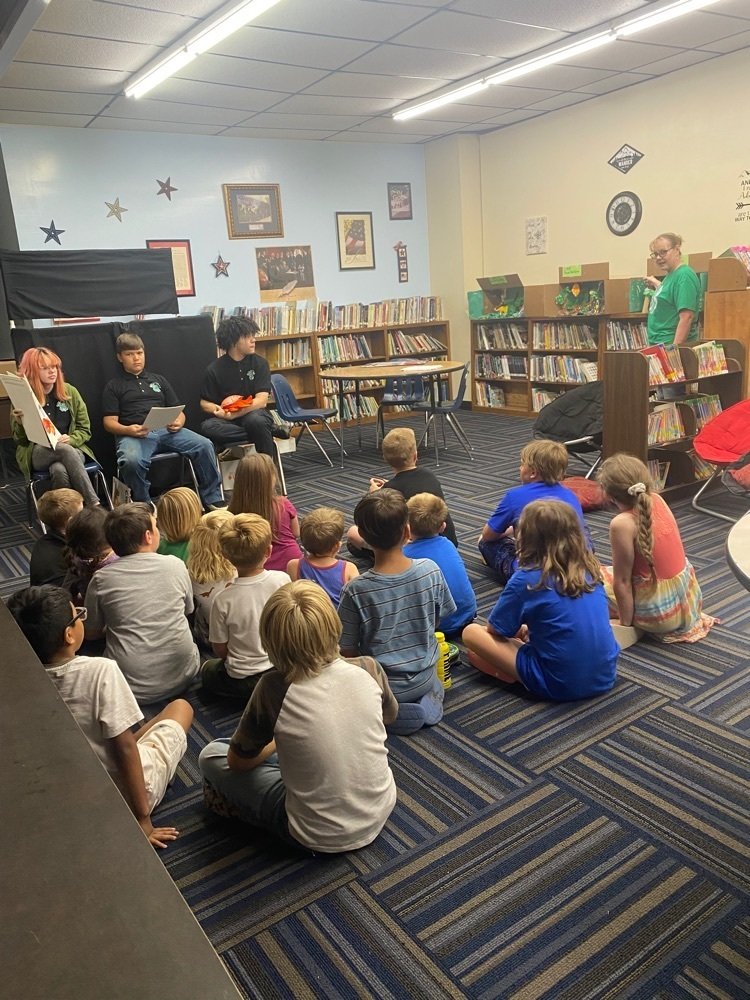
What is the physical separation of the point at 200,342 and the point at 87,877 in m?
5.58

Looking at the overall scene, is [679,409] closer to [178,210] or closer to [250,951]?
[250,951]

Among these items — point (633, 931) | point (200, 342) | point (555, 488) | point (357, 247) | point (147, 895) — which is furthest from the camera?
point (357, 247)

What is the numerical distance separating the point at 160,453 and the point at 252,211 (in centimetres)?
372

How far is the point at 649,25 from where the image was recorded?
5215 mm

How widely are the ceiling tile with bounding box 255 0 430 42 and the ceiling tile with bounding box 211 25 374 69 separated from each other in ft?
0.39

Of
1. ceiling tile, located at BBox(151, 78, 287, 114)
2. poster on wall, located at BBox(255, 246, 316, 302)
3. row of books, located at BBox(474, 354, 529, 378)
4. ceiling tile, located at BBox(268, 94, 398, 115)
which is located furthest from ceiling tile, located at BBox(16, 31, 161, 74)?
row of books, located at BBox(474, 354, 529, 378)

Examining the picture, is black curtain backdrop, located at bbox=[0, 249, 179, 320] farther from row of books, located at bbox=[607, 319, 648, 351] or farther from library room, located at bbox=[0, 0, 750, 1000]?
row of books, located at bbox=[607, 319, 648, 351]

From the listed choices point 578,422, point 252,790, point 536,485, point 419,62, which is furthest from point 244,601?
point 419,62

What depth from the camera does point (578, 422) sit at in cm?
548

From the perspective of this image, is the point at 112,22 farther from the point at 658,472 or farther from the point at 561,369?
the point at 561,369

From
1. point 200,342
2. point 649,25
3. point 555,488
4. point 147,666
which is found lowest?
point 147,666

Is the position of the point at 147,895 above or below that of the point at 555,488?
above

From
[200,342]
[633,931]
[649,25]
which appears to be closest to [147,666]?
[633,931]

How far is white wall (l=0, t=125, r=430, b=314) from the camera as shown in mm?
6852
